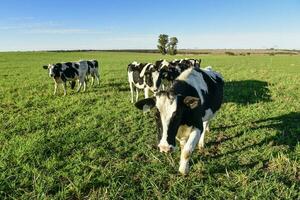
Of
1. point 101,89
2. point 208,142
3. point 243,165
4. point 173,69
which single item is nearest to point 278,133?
point 208,142

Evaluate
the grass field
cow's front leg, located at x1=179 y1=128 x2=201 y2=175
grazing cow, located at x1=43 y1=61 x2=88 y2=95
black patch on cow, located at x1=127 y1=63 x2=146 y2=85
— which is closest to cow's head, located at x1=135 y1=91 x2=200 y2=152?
cow's front leg, located at x1=179 y1=128 x2=201 y2=175

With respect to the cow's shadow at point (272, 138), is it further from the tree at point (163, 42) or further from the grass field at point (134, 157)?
the tree at point (163, 42)

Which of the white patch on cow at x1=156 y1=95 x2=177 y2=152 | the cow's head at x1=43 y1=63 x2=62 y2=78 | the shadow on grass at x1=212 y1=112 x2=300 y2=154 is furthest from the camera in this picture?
the cow's head at x1=43 y1=63 x2=62 y2=78

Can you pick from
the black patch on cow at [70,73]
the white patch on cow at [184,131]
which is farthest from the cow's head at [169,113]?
the black patch on cow at [70,73]

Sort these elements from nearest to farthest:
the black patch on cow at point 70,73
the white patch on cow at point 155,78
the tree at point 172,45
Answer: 1. the white patch on cow at point 155,78
2. the black patch on cow at point 70,73
3. the tree at point 172,45

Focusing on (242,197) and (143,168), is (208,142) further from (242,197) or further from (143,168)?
(242,197)

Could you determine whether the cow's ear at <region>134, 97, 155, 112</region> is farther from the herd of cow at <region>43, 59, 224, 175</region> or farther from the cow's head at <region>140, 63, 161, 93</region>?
the cow's head at <region>140, 63, 161, 93</region>

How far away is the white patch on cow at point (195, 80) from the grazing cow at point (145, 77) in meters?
5.70

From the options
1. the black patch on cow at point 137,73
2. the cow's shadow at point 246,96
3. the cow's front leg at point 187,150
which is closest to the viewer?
the cow's front leg at point 187,150

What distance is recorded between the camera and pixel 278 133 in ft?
27.1

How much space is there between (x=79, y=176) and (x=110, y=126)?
12.2ft

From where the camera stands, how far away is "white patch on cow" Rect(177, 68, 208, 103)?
6476mm

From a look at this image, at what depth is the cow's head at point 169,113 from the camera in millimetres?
5208

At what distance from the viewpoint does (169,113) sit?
525 centimetres
